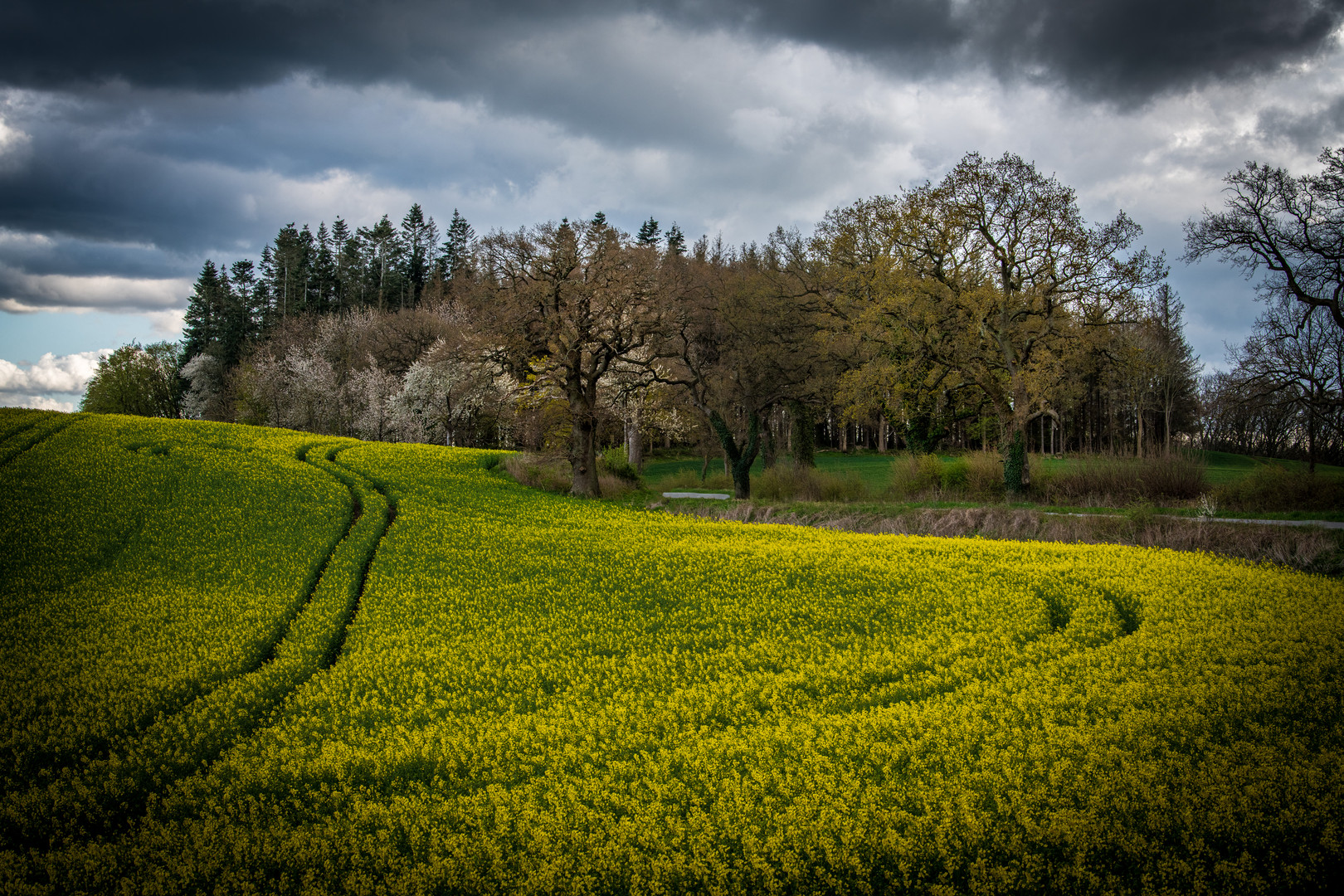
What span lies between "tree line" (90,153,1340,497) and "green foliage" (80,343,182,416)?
24.0m

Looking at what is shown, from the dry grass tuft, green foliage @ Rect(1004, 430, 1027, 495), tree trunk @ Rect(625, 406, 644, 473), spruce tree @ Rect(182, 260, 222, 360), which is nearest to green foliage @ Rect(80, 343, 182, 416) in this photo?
spruce tree @ Rect(182, 260, 222, 360)

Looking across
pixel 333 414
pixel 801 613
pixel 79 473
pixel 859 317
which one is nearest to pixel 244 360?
pixel 333 414

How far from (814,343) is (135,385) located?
7295 centimetres

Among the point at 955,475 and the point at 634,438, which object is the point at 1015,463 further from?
the point at 634,438

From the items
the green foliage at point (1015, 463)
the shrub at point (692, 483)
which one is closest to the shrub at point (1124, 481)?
the green foliage at point (1015, 463)

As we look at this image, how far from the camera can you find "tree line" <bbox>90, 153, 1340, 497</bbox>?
24.3m

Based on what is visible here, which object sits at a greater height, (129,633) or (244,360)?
(244,360)

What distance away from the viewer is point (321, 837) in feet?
17.2

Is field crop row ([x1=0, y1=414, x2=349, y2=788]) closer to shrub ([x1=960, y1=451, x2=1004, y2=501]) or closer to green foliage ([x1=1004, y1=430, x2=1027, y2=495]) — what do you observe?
green foliage ([x1=1004, y1=430, x2=1027, y2=495])

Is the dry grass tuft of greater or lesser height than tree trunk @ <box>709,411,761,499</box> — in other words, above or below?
below

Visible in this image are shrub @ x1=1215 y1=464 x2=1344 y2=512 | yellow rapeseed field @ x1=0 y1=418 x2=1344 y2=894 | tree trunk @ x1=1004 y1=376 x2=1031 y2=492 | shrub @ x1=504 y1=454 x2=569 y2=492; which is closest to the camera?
yellow rapeseed field @ x1=0 y1=418 x2=1344 y2=894

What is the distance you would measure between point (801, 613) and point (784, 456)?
28.6 m

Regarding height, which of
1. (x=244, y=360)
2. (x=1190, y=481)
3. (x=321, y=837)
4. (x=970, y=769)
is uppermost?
(x=244, y=360)

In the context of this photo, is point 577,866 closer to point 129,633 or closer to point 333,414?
point 129,633
